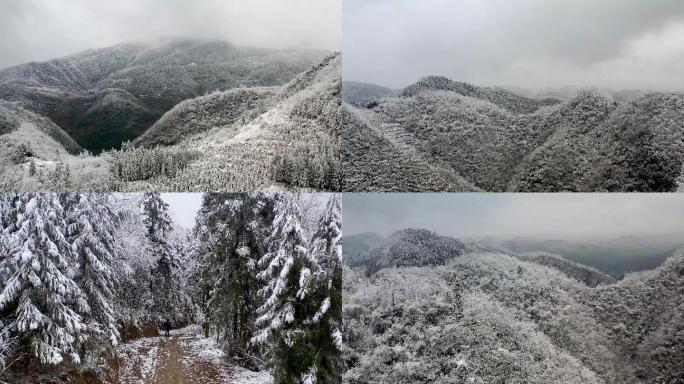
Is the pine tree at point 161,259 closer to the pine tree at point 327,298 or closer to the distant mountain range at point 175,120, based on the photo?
the distant mountain range at point 175,120

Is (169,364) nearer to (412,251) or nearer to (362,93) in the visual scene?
(412,251)

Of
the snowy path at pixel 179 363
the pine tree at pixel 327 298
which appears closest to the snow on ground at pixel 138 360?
the snowy path at pixel 179 363

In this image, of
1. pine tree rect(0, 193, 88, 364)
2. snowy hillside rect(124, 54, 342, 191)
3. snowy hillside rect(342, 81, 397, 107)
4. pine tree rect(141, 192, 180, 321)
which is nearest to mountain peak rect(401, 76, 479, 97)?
snowy hillside rect(342, 81, 397, 107)

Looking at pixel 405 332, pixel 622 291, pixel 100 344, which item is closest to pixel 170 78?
pixel 100 344

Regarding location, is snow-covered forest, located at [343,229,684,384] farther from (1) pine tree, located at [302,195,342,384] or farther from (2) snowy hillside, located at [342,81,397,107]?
(2) snowy hillside, located at [342,81,397,107]

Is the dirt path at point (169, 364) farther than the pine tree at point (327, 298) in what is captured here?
Yes

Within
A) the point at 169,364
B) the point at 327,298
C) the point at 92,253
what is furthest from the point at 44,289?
the point at 327,298
